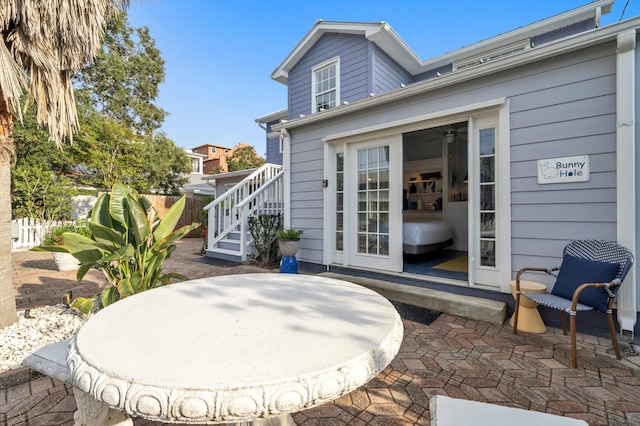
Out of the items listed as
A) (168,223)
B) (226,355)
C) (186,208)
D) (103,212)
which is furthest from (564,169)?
(186,208)

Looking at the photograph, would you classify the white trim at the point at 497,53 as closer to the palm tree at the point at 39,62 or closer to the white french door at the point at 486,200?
the white french door at the point at 486,200

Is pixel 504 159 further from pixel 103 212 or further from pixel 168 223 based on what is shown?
pixel 103 212

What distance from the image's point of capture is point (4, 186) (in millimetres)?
2410

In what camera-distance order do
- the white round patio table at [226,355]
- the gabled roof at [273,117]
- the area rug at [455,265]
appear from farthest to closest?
the gabled roof at [273,117] < the area rug at [455,265] < the white round patio table at [226,355]

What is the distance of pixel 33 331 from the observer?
231 cm

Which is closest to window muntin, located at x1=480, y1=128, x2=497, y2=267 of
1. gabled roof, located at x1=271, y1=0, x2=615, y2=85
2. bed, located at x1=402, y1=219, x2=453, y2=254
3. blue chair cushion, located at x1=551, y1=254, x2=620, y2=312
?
blue chair cushion, located at x1=551, y1=254, x2=620, y2=312

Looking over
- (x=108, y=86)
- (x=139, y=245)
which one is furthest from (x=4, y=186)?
(x=108, y=86)

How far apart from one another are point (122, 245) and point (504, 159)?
379cm

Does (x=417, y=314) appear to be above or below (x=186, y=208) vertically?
below

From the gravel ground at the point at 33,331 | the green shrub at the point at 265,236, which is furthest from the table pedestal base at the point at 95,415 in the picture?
the green shrub at the point at 265,236

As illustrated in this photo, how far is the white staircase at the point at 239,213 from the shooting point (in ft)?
18.6

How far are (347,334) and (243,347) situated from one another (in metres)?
0.36

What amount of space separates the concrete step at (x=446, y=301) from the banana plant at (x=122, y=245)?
2.58 m

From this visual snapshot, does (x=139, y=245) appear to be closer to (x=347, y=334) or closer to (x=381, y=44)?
(x=347, y=334)
